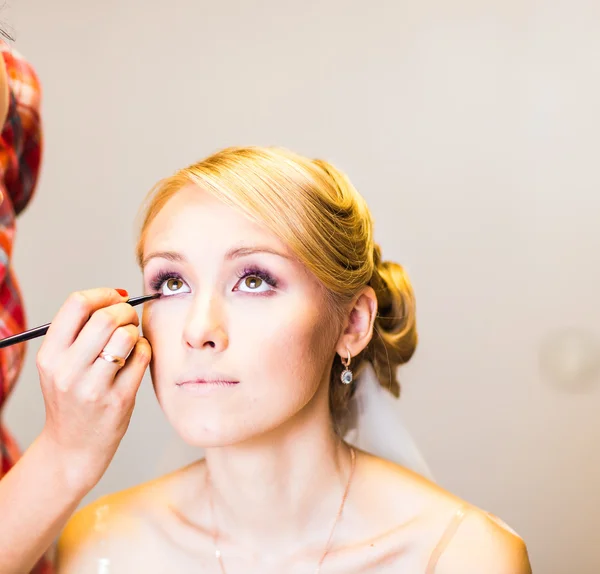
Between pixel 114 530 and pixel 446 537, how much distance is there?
0.54 m

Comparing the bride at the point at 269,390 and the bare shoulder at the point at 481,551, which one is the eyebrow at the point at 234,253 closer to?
the bride at the point at 269,390

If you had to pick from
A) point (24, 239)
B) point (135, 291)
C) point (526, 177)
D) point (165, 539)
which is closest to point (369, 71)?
point (526, 177)

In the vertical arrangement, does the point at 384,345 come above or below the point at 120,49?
below

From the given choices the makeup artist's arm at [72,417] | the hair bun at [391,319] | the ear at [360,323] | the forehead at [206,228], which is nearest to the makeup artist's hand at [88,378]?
the makeup artist's arm at [72,417]

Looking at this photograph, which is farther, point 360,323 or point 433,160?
point 433,160

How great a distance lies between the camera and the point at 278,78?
1.60m

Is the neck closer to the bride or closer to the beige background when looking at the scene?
the bride

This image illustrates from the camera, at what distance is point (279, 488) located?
1.21m

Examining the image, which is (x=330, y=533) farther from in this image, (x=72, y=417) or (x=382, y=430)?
(x=72, y=417)

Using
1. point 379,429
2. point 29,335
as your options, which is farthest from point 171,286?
point 379,429

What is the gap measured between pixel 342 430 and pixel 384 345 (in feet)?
0.65

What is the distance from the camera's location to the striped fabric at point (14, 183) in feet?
4.05

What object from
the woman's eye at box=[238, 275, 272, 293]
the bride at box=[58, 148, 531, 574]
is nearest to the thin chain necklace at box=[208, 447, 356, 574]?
the bride at box=[58, 148, 531, 574]

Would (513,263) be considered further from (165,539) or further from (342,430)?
(165,539)
